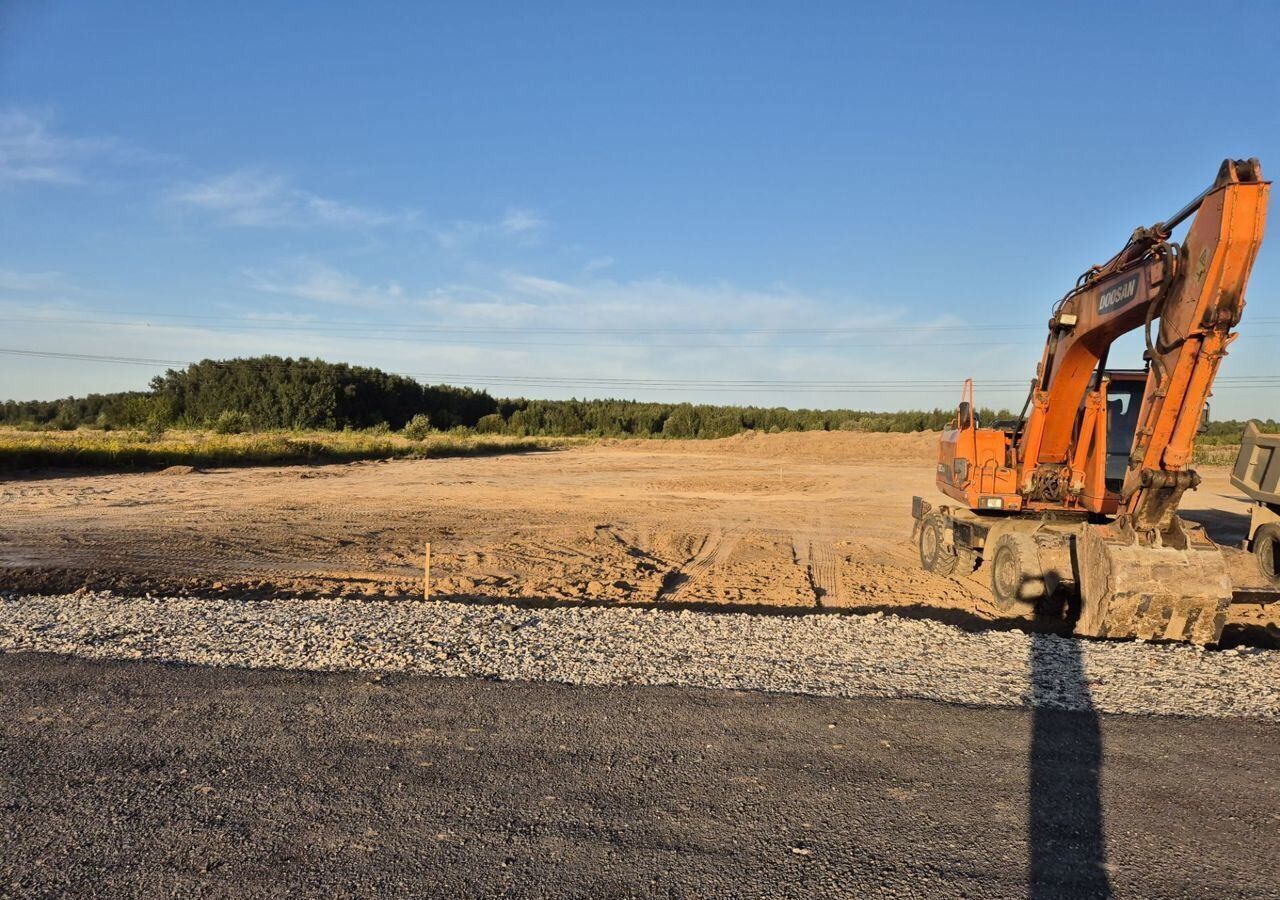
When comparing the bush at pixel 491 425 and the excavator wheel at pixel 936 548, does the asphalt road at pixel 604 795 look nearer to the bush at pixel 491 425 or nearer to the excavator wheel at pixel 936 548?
the excavator wheel at pixel 936 548

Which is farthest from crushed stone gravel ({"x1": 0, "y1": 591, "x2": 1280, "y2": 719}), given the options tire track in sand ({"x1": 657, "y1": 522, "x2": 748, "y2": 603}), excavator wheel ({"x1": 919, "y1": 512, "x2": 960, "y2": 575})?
excavator wheel ({"x1": 919, "y1": 512, "x2": 960, "y2": 575})

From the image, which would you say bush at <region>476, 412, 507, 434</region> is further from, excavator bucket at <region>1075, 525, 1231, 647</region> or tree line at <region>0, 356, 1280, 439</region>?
excavator bucket at <region>1075, 525, 1231, 647</region>

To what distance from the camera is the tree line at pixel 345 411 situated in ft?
224

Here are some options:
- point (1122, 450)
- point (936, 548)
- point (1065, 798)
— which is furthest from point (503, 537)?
point (1065, 798)

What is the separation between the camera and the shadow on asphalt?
12.0ft

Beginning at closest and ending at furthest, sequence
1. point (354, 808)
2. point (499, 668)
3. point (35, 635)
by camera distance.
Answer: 1. point (354, 808)
2. point (499, 668)
3. point (35, 635)

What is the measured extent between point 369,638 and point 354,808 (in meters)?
3.39

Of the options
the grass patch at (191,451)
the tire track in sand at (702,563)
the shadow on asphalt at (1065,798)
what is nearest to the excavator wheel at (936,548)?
the tire track in sand at (702,563)

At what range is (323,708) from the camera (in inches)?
219

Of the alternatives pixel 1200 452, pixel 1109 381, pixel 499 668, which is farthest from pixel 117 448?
pixel 1200 452

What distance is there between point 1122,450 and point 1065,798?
7460mm

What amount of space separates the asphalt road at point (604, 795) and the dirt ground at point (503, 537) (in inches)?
216

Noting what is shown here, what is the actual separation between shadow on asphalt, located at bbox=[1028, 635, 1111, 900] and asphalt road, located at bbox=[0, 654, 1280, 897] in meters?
0.02

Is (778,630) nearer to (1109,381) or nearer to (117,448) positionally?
(1109,381)
